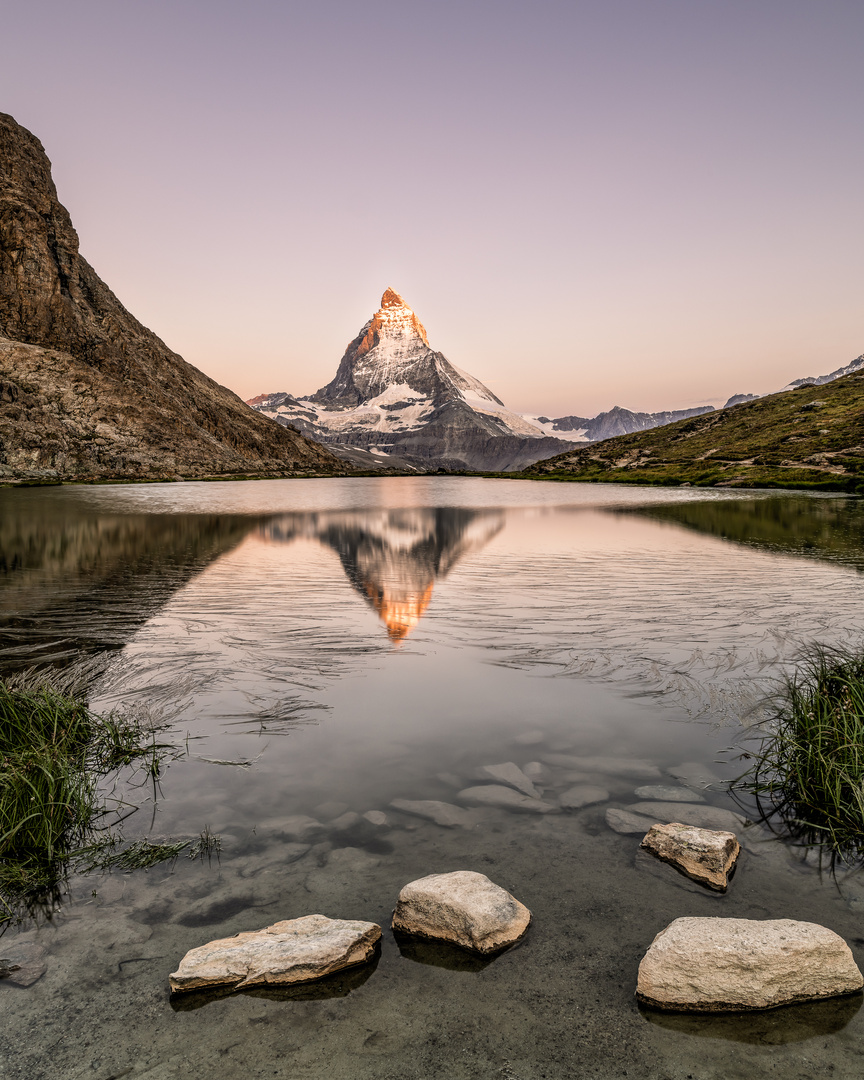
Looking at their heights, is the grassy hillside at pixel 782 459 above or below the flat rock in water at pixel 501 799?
above

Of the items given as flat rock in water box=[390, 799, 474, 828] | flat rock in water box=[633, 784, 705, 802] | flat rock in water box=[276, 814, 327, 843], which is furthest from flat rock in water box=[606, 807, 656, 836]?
flat rock in water box=[276, 814, 327, 843]

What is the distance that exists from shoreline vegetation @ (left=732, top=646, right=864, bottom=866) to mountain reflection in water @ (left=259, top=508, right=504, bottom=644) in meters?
10.8

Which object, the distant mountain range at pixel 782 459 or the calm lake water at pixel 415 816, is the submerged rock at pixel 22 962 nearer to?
the calm lake water at pixel 415 816

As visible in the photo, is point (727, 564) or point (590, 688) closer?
point (590, 688)

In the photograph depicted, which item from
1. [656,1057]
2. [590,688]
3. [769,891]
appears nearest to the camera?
[656,1057]

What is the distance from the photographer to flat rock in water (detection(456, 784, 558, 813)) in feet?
30.3

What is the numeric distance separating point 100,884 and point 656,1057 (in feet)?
20.6

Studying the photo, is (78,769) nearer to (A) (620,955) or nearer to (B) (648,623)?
(A) (620,955)

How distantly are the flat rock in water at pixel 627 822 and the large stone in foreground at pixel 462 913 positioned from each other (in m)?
2.31

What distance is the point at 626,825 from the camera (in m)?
8.73

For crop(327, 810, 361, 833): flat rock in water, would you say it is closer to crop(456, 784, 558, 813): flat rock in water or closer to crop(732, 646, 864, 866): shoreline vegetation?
crop(456, 784, 558, 813): flat rock in water

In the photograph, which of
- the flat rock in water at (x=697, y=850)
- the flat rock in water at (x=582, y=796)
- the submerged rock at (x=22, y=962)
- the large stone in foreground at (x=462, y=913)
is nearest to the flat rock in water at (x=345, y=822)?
the large stone in foreground at (x=462, y=913)

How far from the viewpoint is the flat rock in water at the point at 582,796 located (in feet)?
30.6

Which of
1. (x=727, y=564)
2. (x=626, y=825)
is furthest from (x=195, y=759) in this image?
(x=727, y=564)
